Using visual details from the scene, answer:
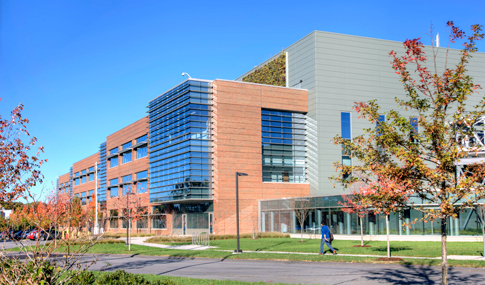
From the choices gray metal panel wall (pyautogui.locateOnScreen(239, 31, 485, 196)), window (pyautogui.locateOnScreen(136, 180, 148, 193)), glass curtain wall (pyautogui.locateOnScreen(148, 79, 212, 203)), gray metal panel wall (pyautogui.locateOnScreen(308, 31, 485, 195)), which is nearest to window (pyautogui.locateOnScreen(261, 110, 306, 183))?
gray metal panel wall (pyautogui.locateOnScreen(239, 31, 485, 196))

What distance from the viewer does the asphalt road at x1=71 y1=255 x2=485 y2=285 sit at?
14086mm

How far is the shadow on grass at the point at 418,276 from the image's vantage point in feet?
44.6

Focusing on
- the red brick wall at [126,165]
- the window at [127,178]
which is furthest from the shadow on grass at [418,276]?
the window at [127,178]

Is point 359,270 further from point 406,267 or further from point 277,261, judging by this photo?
point 277,261

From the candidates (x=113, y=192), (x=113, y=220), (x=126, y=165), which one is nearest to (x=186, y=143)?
(x=126, y=165)

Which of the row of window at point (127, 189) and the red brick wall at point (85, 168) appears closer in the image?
the row of window at point (127, 189)

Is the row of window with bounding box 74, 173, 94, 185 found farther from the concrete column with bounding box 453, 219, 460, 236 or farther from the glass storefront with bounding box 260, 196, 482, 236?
the concrete column with bounding box 453, 219, 460, 236

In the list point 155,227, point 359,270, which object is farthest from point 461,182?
point 155,227

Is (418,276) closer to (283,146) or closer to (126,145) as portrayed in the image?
(283,146)

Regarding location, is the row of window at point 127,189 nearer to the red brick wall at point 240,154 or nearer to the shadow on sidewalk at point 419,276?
the red brick wall at point 240,154

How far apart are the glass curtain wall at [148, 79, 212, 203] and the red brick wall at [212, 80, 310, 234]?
107 cm

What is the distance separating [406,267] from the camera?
17219mm

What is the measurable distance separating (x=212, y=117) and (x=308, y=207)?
14346 mm

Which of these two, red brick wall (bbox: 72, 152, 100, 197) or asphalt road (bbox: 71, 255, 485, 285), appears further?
red brick wall (bbox: 72, 152, 100, 197)
